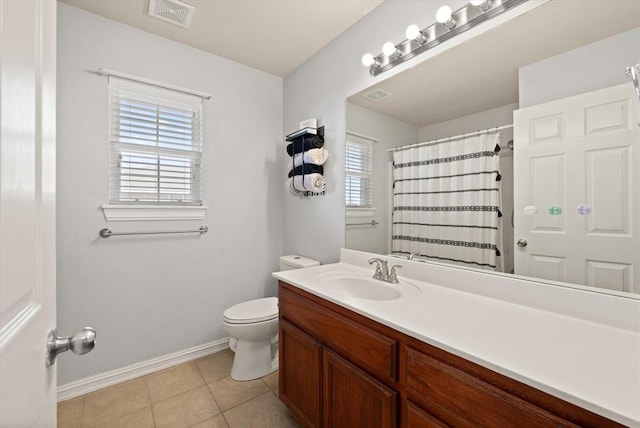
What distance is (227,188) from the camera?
2332 mm

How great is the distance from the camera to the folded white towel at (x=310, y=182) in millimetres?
2027

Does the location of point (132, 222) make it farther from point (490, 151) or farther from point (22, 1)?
point (490, 151)

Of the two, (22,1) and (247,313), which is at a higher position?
(22,1)

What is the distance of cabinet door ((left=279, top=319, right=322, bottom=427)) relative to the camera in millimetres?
1269

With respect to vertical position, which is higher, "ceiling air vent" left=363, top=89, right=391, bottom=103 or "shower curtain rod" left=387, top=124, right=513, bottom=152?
"ceiling air vent" left=363, top=89, right=391, bottom=103

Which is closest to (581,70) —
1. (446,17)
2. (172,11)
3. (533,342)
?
(446,17)

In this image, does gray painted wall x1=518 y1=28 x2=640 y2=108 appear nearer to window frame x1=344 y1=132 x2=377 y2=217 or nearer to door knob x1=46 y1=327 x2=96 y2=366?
window frame x1=344 y1=132 x2=377 y2=217

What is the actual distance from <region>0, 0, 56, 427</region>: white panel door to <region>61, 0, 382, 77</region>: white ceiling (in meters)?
1.53

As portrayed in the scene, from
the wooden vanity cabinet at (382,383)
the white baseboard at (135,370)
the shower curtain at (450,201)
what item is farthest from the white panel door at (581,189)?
the white baseboard at (135,370)

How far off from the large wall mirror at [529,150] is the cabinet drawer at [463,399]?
61cm

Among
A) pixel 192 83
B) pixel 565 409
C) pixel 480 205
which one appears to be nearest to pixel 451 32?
pixel 480 205

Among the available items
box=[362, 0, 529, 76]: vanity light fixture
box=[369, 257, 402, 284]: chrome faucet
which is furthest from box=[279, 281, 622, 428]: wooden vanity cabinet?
box=[362, 0, 529, 76]: vanity light fixture

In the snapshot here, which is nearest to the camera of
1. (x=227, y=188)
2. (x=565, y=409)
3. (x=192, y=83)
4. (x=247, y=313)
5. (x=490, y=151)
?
(x=565, y=409)

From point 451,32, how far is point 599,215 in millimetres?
1032
